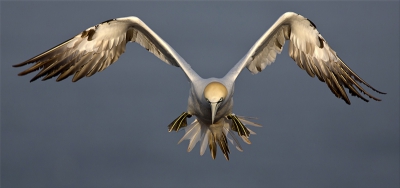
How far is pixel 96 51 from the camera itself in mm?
14148

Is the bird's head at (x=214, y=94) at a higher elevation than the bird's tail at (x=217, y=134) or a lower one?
higher

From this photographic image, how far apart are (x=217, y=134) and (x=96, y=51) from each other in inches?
105

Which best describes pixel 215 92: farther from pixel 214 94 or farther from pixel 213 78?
pixel 213 78

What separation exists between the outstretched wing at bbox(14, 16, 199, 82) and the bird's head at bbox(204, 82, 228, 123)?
34.1 inches

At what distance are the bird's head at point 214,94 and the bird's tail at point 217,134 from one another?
1.46 meters

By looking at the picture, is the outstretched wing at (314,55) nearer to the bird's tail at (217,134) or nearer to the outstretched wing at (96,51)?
the bird's tail at (217,134)

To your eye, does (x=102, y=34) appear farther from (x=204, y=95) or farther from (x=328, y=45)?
(x=328, y=45)

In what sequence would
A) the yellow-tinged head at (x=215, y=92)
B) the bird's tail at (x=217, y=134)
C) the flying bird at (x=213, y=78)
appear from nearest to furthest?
the yellow-tinged head at (x=215, y=92) < the flying bird at (x=213, y=78) < the bird's tail at (x=217, y=134)

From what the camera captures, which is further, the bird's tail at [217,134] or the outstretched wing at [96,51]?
the bird's tail at [217,134]

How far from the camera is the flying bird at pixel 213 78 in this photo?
13.6 meters

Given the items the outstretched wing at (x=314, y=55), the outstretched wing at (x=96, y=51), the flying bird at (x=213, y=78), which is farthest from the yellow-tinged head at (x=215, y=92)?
the outstretched wing at (x=314, y=55)

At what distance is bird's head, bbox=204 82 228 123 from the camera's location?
42.4 feet

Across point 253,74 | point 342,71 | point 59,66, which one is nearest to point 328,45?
point 342,71

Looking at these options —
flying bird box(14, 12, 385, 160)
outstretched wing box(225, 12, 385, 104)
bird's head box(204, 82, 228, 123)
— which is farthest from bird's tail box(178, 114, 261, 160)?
bird's head box(204, 82, 228, 123)
